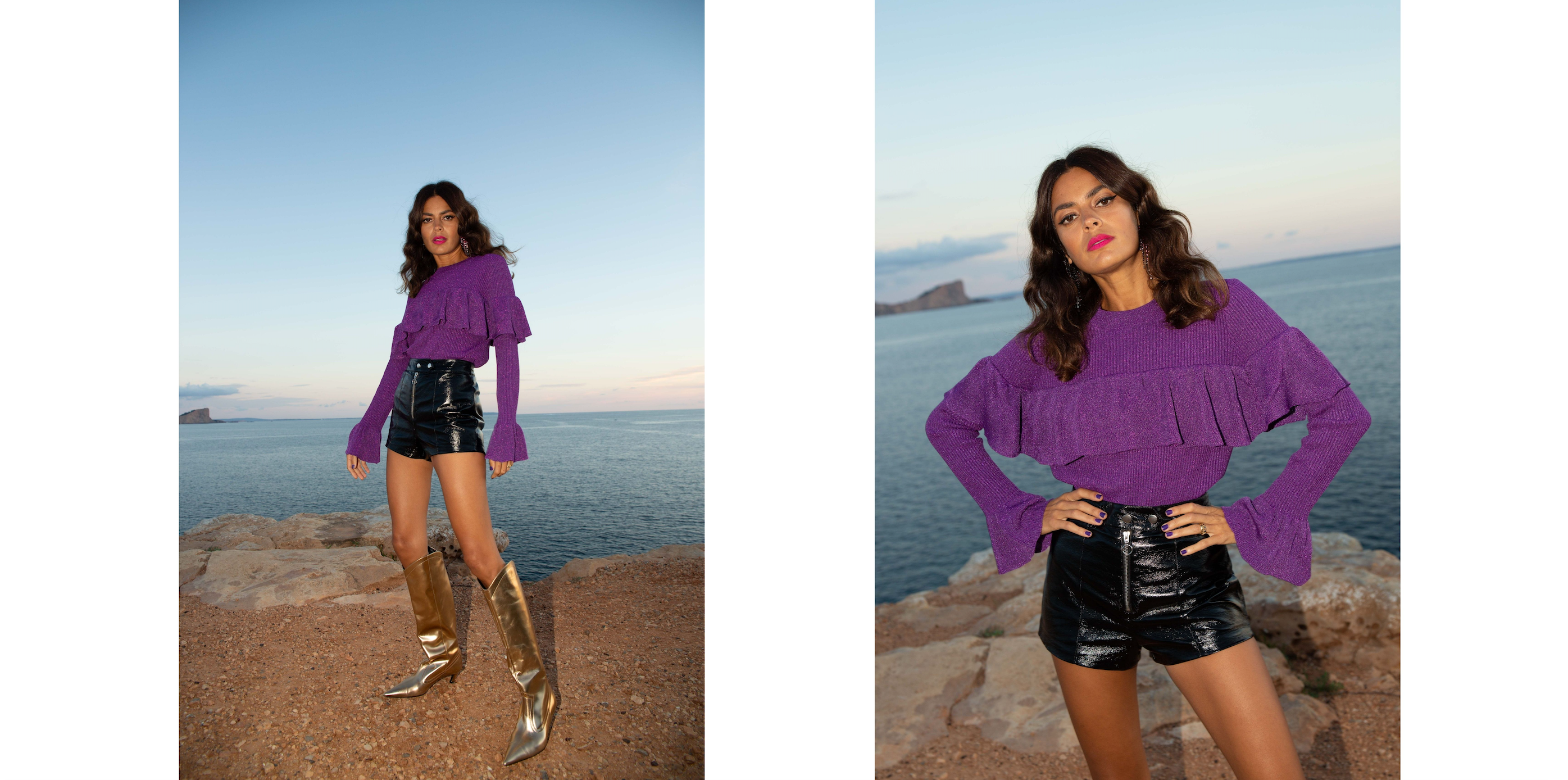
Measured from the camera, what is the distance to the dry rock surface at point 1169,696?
9.23 feet

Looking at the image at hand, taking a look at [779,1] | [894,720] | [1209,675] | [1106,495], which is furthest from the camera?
[894,720]

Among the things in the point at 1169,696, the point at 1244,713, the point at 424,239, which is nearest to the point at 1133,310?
the point at 1244,713

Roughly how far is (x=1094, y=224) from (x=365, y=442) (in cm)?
231

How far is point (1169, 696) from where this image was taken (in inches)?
119

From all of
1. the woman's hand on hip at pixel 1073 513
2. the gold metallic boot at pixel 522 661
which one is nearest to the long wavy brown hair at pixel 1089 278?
the woman's hand on hip at pixel 1073 513

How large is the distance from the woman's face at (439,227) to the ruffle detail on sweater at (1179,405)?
1.80 metres

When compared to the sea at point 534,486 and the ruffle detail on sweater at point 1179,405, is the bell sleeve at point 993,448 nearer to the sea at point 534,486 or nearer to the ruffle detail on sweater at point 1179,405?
Answer: the ruffle detail on sweater at point 1179,405

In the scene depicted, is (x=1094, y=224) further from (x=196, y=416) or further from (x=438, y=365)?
(x=196, y=416)

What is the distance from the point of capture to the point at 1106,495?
4.88 feet

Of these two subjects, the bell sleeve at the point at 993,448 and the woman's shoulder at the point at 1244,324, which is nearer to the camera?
the woman's shoulder at the point at 1244,324
